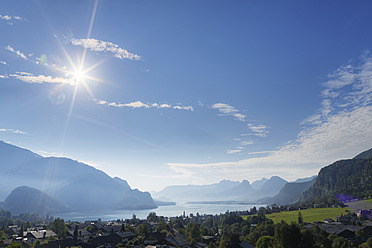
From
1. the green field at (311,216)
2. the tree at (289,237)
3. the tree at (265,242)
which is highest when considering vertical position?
the tree at (289,237)

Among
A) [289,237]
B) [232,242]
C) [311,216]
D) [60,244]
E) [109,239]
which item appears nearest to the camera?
[289,237]

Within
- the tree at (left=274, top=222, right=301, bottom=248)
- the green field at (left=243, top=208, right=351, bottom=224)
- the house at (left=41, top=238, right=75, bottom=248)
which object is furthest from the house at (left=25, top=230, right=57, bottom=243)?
the green field at (left=243, top=208, right=351, bottom=224)

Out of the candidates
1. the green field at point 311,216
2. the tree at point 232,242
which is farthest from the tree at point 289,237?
the green field at point 311,216

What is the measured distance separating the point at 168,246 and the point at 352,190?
177808mm

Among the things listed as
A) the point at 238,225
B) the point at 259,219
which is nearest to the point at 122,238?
the point at 238,225

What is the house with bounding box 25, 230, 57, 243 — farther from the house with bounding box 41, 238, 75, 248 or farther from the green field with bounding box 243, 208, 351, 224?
the green field with bounding box 243, 208, 351, 224

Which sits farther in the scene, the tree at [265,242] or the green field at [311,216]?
the green field at [311,216]

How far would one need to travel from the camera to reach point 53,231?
3088 inches

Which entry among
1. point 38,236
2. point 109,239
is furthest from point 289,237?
point 38,236

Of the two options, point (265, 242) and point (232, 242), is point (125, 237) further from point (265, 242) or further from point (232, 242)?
point (265, 242)

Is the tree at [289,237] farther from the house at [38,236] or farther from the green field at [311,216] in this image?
the green field at [311,216]

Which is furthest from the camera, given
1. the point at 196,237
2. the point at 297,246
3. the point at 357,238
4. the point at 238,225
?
the point at 238,225

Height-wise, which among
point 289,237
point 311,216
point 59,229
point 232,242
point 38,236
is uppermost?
point 289,237

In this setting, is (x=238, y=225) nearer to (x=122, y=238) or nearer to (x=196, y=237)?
(x=196, y=237)
